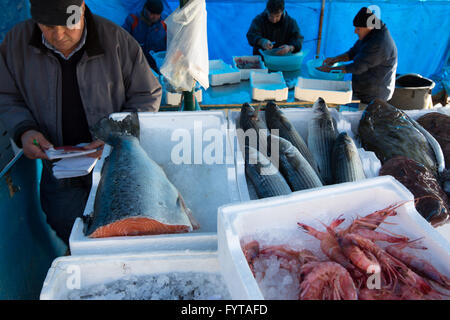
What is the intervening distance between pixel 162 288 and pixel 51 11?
1958 mm

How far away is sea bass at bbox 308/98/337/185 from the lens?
92.0 inches

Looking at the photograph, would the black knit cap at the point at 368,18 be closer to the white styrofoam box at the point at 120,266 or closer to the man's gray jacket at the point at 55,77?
the man's gray jacket at the point at 55,77

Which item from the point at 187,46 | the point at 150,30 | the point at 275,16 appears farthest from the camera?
the point at 150,30

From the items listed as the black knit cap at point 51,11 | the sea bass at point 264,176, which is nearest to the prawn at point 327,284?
the sea bass at point 264,176

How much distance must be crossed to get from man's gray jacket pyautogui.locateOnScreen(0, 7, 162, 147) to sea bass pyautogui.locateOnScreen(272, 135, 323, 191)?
1.31 m

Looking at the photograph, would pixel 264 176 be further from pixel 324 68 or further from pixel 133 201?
pixel 324 68

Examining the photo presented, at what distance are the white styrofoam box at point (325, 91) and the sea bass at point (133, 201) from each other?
109 inches

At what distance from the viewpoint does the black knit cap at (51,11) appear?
217cm

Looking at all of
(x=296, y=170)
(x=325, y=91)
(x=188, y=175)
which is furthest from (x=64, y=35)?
(x=325, y=91)

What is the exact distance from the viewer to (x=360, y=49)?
5070mm

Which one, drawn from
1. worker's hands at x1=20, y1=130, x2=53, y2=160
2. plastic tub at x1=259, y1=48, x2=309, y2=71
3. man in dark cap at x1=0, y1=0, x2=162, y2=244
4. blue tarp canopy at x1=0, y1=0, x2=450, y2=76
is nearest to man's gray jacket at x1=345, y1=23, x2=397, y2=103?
plastic tub at x1=259, y1=48, x2=309, y2=71

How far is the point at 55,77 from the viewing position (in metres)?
2.55

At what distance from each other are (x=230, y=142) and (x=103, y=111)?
121cm

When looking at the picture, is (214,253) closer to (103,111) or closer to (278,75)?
(103,111)
